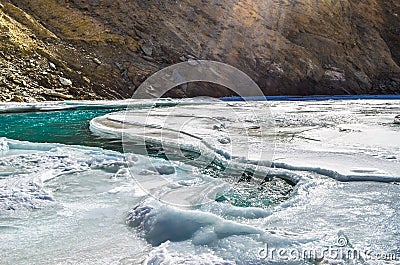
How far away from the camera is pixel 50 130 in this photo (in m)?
11.5

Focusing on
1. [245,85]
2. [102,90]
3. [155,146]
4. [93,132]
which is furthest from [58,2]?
[155,146]

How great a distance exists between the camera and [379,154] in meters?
6.08

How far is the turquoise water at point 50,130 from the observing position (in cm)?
930

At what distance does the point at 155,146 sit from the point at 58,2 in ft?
81.8

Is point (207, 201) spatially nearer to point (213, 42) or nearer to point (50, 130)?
point (50, 130)

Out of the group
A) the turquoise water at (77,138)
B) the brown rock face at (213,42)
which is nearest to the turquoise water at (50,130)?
the turquoise water at (77,138)

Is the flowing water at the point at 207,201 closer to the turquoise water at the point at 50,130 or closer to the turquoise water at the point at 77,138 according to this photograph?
the turquoise water at the point at 77,138

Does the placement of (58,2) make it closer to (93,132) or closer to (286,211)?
(93,132)

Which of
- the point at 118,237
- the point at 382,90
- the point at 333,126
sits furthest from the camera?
the point at 382,90

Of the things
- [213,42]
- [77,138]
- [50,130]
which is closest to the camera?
[77,138]

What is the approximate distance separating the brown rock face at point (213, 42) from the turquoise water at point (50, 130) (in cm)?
968

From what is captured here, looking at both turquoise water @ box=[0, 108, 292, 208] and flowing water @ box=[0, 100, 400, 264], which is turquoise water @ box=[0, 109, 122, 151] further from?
flowing water @ box=[0, 100, 400, 264]

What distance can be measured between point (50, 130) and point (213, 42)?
71.0ft

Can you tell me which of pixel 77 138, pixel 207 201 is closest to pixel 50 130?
pixel 77 138
